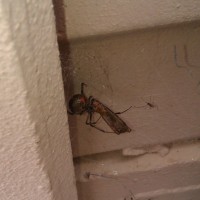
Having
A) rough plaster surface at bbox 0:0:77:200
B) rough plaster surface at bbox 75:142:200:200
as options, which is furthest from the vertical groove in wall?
rough plaster surface at bbox 75:142:200:200

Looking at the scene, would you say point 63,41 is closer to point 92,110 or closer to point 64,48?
point 64,48

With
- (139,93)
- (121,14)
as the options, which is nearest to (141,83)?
(139,93)

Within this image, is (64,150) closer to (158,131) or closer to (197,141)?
(158,131)

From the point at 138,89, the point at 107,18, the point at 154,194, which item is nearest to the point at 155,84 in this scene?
the point at 138,89

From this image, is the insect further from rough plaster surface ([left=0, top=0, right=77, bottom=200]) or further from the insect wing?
rough plaster surface ([left=0, top=0, right=77, bottom=200])

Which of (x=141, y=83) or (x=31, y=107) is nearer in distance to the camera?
(x=31, y=107)

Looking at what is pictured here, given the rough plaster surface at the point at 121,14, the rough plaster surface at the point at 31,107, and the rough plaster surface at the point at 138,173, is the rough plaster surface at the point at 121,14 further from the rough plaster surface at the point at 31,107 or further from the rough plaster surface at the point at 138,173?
the rough plaster surface at the point at 138,173

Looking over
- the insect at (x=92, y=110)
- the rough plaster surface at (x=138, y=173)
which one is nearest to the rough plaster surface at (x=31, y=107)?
the insect at (x=92, y=110)
